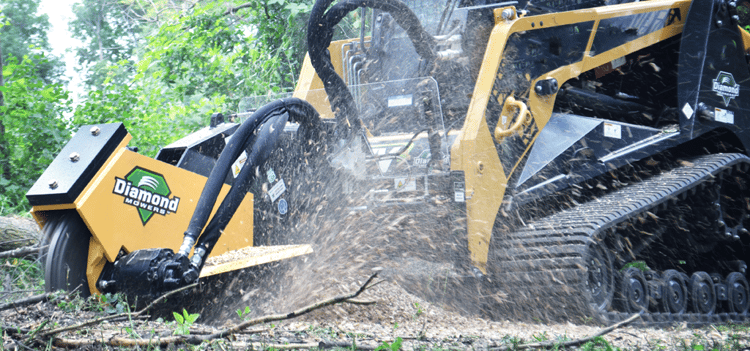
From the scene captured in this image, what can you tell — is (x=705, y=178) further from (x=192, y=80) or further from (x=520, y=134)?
(x=192, y=80)

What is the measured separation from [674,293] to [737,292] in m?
0.96

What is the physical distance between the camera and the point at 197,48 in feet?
30.2

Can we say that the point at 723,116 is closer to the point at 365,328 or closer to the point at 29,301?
the point at 365,328

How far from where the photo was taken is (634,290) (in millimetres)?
3912

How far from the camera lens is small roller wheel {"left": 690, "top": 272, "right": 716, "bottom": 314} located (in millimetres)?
4391

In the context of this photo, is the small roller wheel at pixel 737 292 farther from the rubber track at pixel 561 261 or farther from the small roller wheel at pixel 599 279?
the small roller wheel at pixel 599 279

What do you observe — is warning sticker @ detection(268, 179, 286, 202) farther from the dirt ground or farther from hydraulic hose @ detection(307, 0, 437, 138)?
the dirt ground

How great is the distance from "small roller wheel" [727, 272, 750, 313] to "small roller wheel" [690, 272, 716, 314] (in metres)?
0.29

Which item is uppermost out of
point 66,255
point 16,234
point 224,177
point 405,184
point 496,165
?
point 496,165

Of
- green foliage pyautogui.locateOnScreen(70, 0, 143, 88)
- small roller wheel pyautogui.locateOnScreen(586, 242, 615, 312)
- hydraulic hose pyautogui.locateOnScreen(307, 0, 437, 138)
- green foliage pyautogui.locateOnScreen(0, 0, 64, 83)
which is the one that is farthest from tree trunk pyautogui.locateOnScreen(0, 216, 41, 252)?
green foliage pyautogui.locateOnScreen(70, 0, 143, 88)

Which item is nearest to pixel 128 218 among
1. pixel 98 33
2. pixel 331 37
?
pixel 331 37

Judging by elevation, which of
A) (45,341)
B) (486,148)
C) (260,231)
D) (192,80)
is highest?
(192,80)

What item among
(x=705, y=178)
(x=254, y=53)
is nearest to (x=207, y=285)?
(x=705, y=178)

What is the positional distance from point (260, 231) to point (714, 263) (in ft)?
12.2
